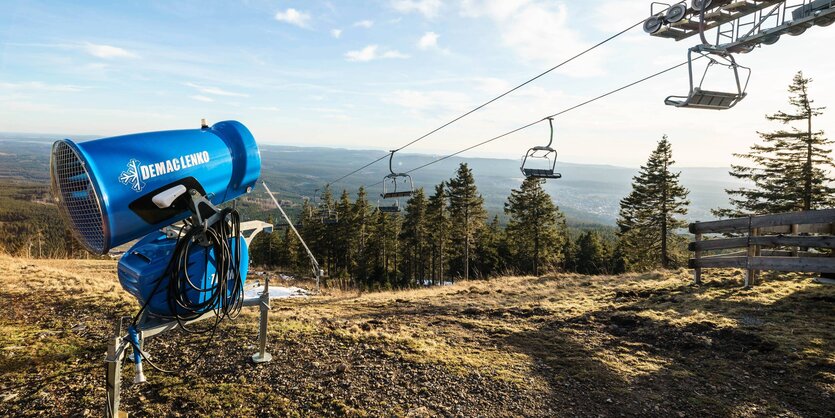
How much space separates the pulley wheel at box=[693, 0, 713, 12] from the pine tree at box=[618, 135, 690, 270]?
30.0 meters

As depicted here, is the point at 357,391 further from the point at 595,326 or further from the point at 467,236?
the point at 467,236

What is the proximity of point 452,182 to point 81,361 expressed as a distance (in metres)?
34.6

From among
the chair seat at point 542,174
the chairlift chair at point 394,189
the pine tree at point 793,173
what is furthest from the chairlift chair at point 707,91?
the pine tree at point 793,173

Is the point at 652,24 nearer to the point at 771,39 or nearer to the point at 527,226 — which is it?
the point at 771,39

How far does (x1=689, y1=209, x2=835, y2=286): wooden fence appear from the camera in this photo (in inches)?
313

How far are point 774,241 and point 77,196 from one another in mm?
11275

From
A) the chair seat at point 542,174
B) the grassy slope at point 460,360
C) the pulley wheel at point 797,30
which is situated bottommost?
the grassy slope at point 460,360

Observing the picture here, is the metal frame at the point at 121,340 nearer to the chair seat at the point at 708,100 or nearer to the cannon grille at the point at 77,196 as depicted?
the cannon grille at the point at 77,196

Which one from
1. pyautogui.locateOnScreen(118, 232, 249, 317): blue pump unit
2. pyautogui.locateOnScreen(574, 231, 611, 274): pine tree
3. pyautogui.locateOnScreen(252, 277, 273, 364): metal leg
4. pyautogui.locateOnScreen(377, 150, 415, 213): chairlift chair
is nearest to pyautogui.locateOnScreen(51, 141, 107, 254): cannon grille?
pyautogui.locateOnScreen(118, 232, 249, 317): blue pump unit

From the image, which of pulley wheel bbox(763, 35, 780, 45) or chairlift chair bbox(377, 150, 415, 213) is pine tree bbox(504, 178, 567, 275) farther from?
pulley wheel bbox(763, 35, 780, 45)

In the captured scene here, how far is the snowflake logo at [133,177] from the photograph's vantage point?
3156 millimetres

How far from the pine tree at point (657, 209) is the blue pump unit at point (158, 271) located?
35127mm

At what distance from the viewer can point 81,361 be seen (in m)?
5.22

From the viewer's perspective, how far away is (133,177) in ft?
10.5
